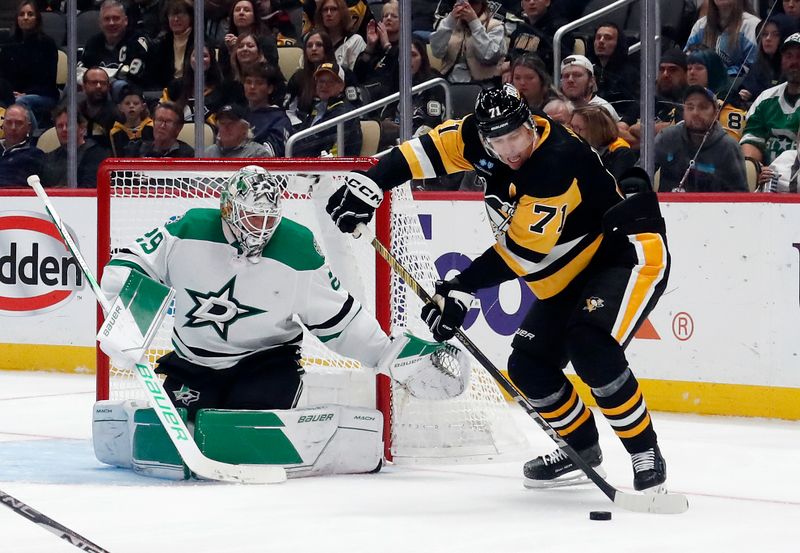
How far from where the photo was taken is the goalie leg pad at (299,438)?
3.86m

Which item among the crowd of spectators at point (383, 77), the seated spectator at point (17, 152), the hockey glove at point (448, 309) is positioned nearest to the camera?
the hockey glove at point (448, 309)

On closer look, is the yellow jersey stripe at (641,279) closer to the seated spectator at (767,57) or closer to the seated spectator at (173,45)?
the seated spectator at (767,57)

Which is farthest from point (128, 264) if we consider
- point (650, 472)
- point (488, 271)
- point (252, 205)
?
point (650, 472)

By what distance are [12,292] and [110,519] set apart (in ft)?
11.9

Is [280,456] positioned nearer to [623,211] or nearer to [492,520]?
[492,520]

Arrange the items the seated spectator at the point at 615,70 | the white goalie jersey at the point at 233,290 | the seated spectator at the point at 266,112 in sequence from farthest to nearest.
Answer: the seated spectator at the point at 266,112 → the seated spectator at the point at 615,70 → the white goalie jersey at the point at 233,290

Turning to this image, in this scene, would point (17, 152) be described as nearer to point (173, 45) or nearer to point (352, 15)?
Answer: point (173, 45)

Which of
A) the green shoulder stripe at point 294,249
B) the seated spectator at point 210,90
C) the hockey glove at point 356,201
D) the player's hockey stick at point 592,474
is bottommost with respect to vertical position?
the player's hockey stick at point 592,474

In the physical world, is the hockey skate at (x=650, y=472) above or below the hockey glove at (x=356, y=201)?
below

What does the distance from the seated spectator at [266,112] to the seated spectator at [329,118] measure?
12 cm

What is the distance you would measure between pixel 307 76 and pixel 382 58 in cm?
46

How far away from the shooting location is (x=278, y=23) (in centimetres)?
685

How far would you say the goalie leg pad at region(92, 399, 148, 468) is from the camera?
4.04 m

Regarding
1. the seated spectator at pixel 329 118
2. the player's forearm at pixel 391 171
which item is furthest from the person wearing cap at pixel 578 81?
the player's forearm at pixel 391 171
